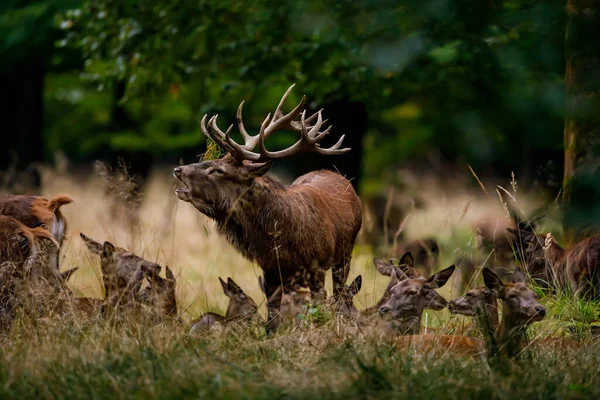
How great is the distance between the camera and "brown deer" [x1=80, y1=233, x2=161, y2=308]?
786cm

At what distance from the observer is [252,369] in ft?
19.2

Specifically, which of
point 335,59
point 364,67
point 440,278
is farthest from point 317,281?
point 335,59

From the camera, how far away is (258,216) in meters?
8.17

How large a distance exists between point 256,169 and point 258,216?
412mm

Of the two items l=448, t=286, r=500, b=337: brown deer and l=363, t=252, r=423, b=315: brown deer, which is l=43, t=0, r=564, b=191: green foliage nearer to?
l=363, t=252, r=423, b=315: brown deer

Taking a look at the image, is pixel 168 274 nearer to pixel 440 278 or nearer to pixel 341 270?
pixel 341 270

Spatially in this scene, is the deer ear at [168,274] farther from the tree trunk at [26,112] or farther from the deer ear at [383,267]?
the tree trunk at [26,112]

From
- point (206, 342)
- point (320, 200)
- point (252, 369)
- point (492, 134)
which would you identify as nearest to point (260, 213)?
point (320, 200)

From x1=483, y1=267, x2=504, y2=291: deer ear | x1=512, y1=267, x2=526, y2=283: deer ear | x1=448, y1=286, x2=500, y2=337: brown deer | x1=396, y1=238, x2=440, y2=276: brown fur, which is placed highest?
x1=483, y1=267, x2=504, y2=291: deer ear

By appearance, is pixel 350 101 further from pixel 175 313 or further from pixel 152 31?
pixel 175 313

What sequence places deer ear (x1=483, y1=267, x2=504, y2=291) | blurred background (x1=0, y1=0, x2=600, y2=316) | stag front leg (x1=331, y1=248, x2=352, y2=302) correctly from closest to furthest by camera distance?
deer ear (x1=483, y1=267, x2=504, y2=291) < stag front leg (x1=331, y1=248, x2=352, y2=302) < blurred background (x1=0, y1=0, x2=600, y2=316)

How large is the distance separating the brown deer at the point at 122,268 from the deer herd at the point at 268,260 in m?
0.01

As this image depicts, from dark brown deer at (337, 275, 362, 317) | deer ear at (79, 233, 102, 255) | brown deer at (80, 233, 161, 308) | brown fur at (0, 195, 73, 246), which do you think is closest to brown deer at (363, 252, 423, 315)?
dark brown deer at (337, 275, 362, 317)

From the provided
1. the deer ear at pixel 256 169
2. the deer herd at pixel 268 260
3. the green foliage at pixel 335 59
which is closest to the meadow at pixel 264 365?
the deer herd at pixel 268 260
